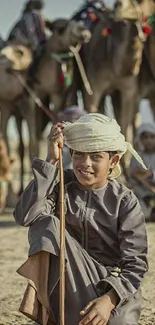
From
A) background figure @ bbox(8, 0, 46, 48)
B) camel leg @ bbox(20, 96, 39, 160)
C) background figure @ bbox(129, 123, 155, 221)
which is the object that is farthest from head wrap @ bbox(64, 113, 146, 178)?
background figure @ bbox(8, 0, 46, 48)

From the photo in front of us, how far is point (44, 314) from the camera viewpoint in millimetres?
2803

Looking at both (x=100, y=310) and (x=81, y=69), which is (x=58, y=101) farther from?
(x=100, y=310)

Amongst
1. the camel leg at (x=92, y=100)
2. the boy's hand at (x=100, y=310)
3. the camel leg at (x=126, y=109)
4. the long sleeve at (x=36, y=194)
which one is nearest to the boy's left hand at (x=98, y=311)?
the boy's hand at (x=100, y=310)

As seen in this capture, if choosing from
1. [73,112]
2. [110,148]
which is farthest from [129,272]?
[73,112]

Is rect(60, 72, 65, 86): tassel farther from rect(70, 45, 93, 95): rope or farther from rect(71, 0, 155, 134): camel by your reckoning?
rect(71, 0, 155, 134): camel

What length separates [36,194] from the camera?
281cm

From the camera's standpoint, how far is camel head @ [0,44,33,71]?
28.5 feet

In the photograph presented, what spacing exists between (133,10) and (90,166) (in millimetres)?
5890

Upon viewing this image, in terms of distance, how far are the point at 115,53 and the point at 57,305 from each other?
21.0ft

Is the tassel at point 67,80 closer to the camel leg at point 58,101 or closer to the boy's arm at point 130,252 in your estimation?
the camel leg at point 58,101

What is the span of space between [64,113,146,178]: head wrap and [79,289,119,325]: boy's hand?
0.56 m

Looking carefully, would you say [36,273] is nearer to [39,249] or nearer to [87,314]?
[39,249]

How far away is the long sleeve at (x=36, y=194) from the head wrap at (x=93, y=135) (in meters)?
0.14

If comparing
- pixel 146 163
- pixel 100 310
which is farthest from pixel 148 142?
pixel 100 310
